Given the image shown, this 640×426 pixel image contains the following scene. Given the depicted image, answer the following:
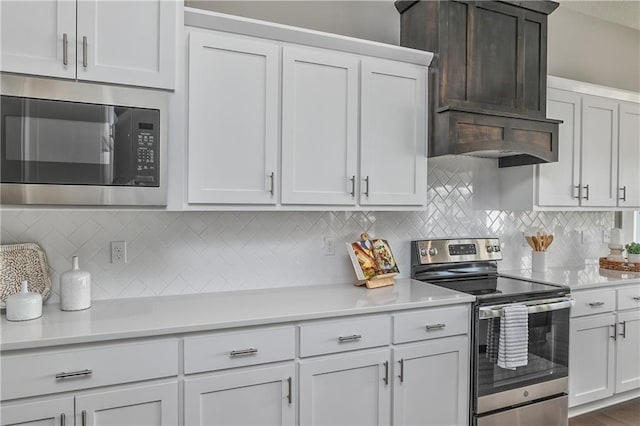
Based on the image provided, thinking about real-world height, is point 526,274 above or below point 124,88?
below

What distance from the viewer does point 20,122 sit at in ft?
5.39

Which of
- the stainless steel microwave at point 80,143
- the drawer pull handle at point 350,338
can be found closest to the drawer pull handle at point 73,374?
the stainless steel microwave at point 80,143

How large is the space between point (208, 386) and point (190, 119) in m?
1.19

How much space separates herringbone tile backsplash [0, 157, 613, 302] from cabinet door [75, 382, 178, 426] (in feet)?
2.16

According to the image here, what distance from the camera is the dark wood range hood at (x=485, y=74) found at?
2531 mm

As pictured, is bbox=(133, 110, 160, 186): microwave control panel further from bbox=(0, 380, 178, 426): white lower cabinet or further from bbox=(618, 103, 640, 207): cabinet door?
bbox=(618, 103, 640, 207): cabinet door

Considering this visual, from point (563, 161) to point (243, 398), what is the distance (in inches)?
107

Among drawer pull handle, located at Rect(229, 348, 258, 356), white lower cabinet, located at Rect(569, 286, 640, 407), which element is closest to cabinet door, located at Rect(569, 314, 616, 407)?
white lower cabinet, located at Rect(569, 286, 640, 407)

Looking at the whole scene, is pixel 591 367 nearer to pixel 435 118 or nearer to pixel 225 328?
pixel 435 118

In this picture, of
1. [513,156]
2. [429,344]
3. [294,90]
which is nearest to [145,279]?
[294,90]

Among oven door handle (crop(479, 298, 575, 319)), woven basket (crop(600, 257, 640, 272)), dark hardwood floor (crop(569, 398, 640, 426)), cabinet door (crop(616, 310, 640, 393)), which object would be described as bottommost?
dark hardwood floor (crop(569, 398, 640, 426))

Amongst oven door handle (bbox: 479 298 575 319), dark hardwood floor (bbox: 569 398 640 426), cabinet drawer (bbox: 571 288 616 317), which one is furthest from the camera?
dark hardwood floor (bbox: 569 398 640 426)

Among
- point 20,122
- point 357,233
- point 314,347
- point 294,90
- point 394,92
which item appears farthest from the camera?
point 357,233

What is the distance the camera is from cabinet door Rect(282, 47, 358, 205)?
7.30 feet
